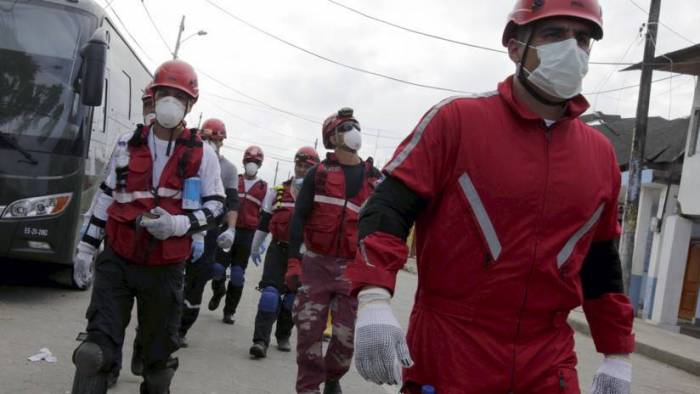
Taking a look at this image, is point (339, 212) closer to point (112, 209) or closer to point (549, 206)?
point (112, 209)

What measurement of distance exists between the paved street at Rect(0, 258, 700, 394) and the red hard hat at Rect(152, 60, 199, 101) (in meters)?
2.21

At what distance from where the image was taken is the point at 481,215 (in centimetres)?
250

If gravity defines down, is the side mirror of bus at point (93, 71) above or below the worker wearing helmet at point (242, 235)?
above

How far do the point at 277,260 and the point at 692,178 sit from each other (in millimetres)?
15569

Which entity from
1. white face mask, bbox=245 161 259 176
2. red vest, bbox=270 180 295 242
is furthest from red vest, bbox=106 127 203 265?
white face mask, bbox=245 161 259 176

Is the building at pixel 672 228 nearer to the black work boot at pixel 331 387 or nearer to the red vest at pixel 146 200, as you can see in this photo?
the black work boot at pixel 331 387

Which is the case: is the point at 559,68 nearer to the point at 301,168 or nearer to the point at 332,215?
the point at 332,215

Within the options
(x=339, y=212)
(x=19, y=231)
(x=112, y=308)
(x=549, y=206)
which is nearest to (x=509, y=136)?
(x=549, y=206)

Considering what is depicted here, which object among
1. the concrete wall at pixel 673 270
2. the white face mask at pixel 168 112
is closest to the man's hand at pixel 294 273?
the white face mask at pixel 168 112

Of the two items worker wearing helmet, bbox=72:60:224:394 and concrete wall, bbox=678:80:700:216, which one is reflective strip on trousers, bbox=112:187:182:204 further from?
concrete wall, bbox=678:80:700:216

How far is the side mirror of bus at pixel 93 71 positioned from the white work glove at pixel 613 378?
6.64 metres

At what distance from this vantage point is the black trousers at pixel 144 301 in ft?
13.4

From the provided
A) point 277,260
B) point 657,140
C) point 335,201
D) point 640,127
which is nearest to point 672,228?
point 640,127

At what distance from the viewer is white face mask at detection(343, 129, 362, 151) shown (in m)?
5.74
